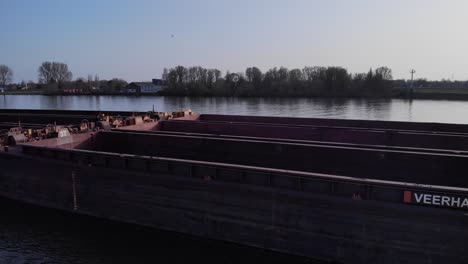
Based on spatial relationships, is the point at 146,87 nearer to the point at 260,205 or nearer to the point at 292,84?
the point at 292,84

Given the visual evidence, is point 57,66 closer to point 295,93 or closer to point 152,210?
point 295,93

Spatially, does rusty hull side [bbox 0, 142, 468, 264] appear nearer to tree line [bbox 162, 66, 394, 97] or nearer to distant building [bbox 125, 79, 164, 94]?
tree line [bbox 162, 66, 394, 97]

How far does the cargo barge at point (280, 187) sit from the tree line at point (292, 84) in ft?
230

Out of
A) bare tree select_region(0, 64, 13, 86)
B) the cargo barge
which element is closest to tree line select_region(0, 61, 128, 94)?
bare tree select_region(0, 64, 13, 86)

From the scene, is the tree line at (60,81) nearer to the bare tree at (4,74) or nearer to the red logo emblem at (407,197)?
the bare tree at (4,74)

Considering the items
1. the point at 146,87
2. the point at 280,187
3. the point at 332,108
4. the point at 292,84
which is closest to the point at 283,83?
the point at 292,84

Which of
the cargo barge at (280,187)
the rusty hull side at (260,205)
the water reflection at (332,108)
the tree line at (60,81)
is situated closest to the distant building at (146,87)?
the tree line at (60,81)

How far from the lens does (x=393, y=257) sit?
7387mm

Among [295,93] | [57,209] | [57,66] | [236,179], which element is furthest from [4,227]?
[57,66]

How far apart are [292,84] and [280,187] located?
81405 mm

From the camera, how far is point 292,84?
87688 millimetres

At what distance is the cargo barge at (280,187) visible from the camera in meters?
7.33

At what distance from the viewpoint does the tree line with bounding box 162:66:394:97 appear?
81.6 m

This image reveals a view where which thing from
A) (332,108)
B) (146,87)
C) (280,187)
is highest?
(146,87)
